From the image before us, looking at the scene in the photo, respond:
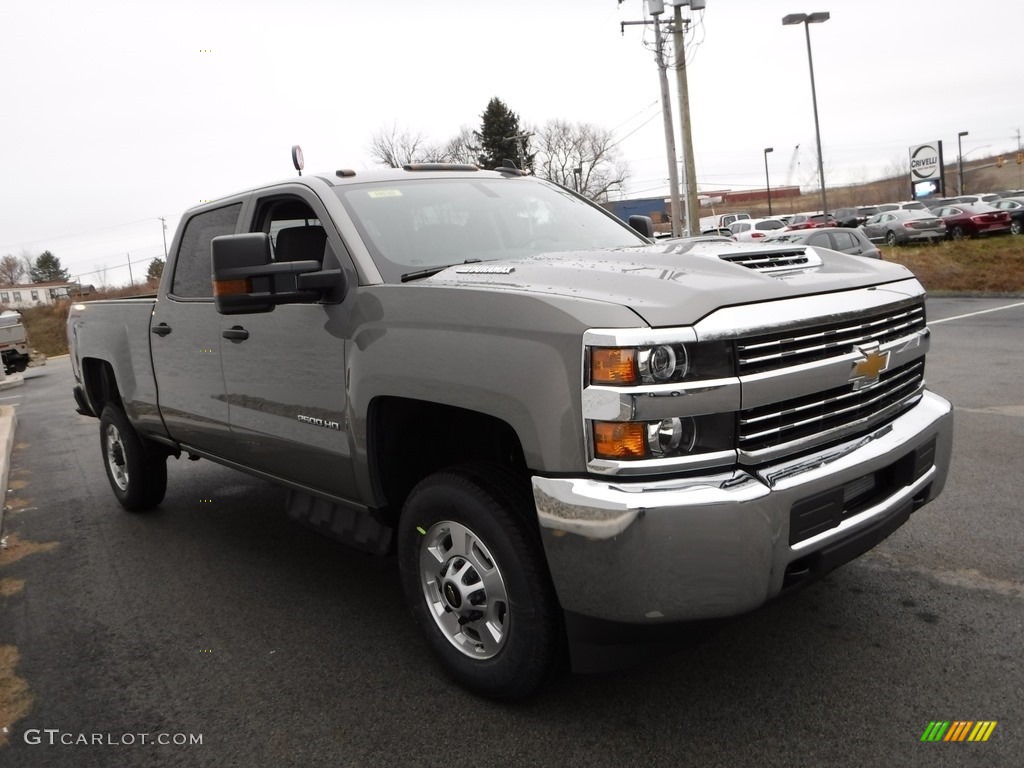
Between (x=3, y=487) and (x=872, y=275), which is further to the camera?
(x=3, y=487)

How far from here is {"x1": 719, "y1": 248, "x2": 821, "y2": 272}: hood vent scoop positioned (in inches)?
117

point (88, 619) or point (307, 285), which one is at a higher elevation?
point (307, 285)

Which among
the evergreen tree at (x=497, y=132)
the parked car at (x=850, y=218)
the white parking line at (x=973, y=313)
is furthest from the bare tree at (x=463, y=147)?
the white parking line at (x=973, y=313)

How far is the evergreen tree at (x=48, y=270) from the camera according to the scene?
112562 mm

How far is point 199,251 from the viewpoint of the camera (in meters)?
4.93

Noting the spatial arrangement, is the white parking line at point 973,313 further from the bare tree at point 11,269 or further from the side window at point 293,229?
the bare tree at point 11,269

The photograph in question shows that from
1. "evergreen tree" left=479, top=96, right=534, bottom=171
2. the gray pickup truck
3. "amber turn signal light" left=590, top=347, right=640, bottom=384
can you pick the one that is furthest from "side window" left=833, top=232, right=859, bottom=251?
"evergreen tree" left=479, top=96, right=534, bottom=171

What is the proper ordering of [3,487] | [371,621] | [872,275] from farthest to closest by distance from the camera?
[3,487] → [371,621] → [872,275]

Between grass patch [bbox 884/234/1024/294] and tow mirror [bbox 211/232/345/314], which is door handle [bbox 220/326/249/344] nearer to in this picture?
tow mirror [bbox 211/232/345/314]

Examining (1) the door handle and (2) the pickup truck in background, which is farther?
(2) the pickup truck in background

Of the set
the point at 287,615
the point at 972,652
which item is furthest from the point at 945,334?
the point at 287,615

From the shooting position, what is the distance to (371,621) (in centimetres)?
388

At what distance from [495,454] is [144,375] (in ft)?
9.73

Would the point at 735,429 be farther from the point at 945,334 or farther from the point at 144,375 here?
the point at 945,334
